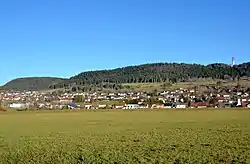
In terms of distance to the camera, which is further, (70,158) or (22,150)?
(22,150)

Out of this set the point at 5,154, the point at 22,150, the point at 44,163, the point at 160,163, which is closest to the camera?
the point at 160,163

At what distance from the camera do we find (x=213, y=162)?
21328 millimetres

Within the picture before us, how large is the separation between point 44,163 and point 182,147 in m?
9.12

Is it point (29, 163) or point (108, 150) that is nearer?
point (29, 163)

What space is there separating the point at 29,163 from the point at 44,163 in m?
0.75

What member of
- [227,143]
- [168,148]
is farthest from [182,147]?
[227,143]

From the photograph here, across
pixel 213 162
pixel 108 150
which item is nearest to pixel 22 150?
pixel 108 150

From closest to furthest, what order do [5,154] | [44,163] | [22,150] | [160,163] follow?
[160,163]
[44,163]
[5,154]
[22,150]

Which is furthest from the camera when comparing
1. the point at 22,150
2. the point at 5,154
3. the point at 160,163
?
the point at 22,150

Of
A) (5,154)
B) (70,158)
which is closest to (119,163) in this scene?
(70,158)

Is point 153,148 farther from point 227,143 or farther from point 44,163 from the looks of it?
point 44,163

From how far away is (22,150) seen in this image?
1144 inches

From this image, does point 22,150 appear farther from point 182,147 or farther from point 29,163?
point 182,147

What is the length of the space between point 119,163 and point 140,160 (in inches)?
44.0
